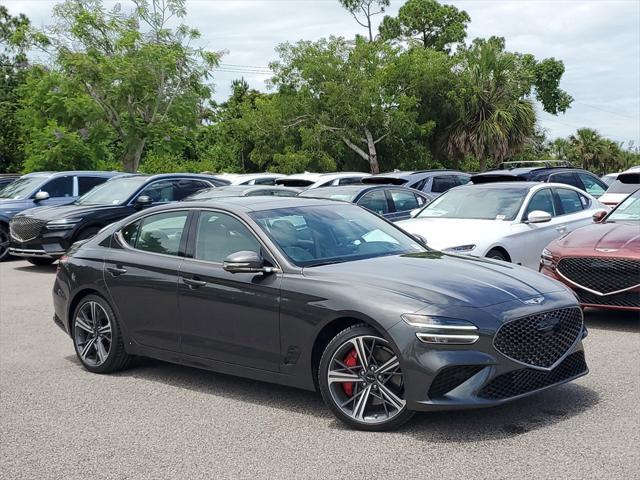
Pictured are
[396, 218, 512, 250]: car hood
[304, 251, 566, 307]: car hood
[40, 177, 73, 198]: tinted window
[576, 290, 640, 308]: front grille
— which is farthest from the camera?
[40, 177, 73, 198]: tinted window

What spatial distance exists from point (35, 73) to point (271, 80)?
11.7 metres

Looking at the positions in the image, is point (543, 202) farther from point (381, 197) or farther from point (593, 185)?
point (593, 185)

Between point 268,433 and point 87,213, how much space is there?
11.2m

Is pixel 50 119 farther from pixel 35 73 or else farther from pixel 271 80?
pixel 271 80

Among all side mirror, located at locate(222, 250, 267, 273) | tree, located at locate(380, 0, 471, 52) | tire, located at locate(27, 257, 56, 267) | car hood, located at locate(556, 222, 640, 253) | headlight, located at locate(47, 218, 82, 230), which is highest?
tree, located at locate(380, 0, 471, 52)

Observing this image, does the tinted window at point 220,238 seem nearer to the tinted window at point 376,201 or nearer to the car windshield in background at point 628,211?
the car windshield in background at point 628,211

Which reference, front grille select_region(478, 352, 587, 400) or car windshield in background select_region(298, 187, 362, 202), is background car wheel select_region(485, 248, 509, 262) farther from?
front grille select_region(478, 352, 587, 400)

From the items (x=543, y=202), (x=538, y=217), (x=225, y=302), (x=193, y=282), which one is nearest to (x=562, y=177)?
(x=543, y=202)

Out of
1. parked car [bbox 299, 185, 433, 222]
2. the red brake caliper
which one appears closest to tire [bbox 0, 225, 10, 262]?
parked car [bbox 299, 185, 433, 222]

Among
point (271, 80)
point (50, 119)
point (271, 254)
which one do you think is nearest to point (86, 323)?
point (271, 254)

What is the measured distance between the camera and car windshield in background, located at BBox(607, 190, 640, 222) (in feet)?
33.7

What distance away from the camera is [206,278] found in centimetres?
665

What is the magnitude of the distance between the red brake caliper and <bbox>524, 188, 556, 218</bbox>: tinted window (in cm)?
661

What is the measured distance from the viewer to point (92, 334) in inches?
303
